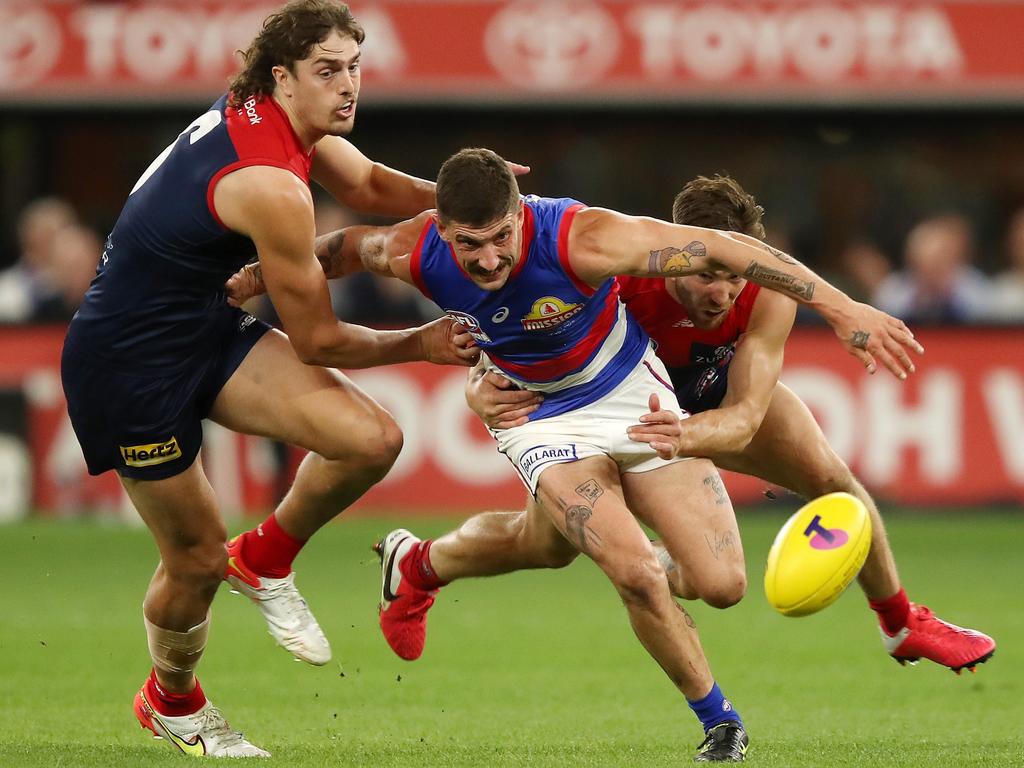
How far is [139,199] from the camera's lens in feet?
21.8

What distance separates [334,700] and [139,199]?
2.70 metres

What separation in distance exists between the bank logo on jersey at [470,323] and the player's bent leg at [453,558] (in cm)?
85

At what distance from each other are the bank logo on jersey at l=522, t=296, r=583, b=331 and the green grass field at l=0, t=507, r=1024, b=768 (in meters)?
1.64

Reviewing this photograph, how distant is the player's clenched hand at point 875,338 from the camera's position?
609 cm

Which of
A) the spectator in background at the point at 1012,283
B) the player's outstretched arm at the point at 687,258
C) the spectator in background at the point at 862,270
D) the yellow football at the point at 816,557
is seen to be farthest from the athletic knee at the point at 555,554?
the spectator in background at the point at 862,270

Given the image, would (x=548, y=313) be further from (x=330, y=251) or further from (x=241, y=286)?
(x=241, y=286)

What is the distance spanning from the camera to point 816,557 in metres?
6.38

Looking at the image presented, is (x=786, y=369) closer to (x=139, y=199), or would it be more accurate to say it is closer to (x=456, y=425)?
(x=456, y=425)

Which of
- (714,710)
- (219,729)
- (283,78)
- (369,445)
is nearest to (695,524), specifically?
(714,710)

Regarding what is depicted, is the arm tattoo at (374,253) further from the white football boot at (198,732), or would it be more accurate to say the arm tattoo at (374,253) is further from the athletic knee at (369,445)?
the white football boot at (198,732)

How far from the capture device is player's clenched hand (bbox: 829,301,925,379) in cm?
609

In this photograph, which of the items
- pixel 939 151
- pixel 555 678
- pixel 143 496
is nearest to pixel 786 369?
pixel 939 151

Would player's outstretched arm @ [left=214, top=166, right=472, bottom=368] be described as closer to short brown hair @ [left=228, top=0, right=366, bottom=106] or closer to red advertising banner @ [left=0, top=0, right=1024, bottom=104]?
short brown hair @ [left=228, top=0, right=366, bottom=106]

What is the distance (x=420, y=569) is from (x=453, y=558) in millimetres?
230
